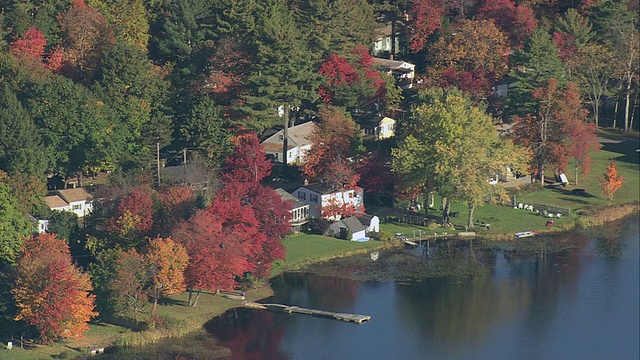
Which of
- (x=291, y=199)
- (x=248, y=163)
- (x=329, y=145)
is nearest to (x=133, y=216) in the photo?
(x=248, y=163)

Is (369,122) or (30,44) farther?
(369,122)

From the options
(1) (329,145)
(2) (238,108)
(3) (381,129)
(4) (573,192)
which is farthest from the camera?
(3) (381,129)

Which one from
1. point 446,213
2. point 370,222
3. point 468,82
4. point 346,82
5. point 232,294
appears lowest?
point 232,294

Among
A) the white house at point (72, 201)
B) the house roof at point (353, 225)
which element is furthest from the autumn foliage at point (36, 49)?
the house roof at point (353, 225)

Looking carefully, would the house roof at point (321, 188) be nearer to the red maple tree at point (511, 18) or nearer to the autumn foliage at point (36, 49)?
the autumn foliage at point (36, 49)

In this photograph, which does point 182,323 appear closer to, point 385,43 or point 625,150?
point 625,150

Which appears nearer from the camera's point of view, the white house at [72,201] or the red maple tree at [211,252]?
the red maple tree at [211,252]
